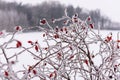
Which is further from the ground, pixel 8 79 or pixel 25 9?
pixel 8 79

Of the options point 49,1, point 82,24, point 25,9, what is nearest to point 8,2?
point 25,9

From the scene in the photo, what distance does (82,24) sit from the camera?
4.76 ft

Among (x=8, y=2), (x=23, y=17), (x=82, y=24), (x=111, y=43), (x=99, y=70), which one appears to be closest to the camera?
(x=99, y=70)

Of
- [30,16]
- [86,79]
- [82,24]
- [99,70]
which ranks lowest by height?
[30,16]

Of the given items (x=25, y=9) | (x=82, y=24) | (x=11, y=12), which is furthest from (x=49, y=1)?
(x=82, y=24)

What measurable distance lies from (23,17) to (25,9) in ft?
13.2

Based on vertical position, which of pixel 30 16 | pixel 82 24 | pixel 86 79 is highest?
pixel 82 24

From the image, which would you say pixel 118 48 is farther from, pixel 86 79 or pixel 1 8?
pixel 1 8

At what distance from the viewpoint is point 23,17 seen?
1118 inches

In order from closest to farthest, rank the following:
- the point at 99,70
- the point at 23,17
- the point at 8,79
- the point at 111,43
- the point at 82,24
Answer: the point at 8,79 → the point at 99,70 → the point at 111,43 → the point at 82,24 → the point at 23,17

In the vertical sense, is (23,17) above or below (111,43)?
below

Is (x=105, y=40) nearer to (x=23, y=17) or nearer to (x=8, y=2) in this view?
(x=23, y=17)

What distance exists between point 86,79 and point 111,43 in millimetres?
213

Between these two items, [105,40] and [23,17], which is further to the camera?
[23,17]
